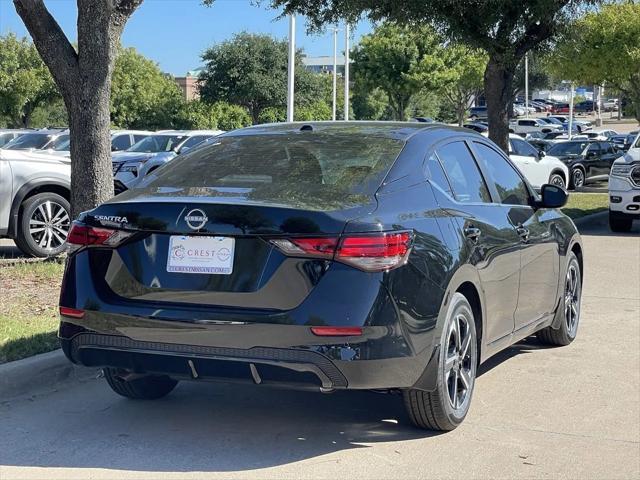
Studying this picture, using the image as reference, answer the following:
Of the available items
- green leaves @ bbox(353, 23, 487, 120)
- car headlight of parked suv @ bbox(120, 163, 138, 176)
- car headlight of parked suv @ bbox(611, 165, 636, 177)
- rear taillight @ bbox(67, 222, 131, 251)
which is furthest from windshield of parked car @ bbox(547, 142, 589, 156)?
rear taillight @ bbox(67, 222, 131, 251)

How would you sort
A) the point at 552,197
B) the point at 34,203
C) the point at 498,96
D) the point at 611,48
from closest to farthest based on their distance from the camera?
the point at 552,197 < the point at 34,203 < the point at 498,96 < the point at 611,48

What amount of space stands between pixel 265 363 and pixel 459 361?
1334 millimetres

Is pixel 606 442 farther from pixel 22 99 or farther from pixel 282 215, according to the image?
pixel 22 99

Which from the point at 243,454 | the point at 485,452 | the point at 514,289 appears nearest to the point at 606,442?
the point at 485,452

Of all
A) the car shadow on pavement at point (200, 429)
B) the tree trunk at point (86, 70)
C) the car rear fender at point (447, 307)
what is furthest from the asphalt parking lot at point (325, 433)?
the tree trunk at point (86, 70)

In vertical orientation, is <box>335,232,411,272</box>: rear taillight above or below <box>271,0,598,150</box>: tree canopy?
below

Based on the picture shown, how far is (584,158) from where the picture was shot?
28078 mm

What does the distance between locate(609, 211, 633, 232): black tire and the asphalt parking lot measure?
10064 mm

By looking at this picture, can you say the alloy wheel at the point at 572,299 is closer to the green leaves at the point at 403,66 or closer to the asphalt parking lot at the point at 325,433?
the asphalt parking lot at the point at 325,433

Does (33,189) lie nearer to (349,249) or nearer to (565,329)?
(565,329)

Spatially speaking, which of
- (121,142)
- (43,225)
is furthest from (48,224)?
(121,142)

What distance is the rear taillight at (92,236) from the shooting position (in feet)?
15.4

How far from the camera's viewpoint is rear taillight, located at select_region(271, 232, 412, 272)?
4.34 m

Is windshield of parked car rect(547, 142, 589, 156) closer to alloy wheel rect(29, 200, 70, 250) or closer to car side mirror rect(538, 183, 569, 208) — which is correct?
alloy wheel rect(29, 200, 70, 250)
